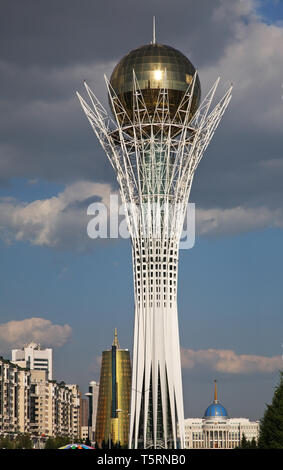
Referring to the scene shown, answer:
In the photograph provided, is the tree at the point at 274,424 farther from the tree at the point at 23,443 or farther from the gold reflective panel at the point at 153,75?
the tree at the point at 23,443

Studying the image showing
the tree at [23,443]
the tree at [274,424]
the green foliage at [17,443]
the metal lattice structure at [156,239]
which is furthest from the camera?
the tree at [23,443]

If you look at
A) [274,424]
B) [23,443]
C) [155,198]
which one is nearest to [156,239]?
[155,198]

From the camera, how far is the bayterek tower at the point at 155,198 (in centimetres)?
12662

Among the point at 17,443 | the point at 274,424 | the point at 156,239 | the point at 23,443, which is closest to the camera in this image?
the point at 274,424

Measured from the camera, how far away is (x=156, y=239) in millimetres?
127438

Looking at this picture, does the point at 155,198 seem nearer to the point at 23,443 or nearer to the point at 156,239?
the point at 156,239

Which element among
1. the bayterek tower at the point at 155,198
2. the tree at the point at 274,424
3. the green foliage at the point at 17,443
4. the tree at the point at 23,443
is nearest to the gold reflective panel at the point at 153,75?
the bayterek tower at the point at 155,198

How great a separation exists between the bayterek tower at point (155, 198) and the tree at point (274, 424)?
21663mm

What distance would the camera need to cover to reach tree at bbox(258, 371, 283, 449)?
325 ft

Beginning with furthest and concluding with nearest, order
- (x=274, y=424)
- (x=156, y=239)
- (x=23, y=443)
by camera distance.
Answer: (x=23, y=443), (x=156, y=239), (x=274, y=424)

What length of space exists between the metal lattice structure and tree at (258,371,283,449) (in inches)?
842

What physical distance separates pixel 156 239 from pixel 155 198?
18.0 ft
